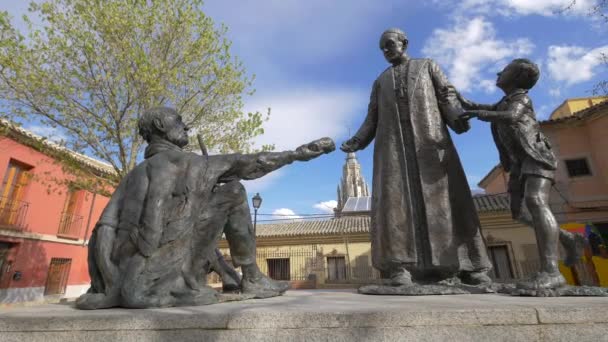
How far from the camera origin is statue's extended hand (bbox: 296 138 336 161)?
2654mm

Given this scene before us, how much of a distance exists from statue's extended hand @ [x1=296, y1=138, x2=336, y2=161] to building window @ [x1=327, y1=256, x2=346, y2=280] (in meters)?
18.3

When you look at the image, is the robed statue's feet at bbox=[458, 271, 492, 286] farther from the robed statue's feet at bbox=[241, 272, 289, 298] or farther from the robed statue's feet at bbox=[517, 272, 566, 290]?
the robed statue's feet at bbox=[241, 272, 289, 298]

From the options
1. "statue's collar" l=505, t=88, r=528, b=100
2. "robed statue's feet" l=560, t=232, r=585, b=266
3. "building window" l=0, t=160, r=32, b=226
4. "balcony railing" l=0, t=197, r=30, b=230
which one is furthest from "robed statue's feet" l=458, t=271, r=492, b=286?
"building window" l=0, t=160, r=32, b=226

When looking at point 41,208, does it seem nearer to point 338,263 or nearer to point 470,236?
point 338,263

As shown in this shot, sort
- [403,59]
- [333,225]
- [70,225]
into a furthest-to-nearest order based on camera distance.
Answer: [333,225]
[70,225]
[403,59]

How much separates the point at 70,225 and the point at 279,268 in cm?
1177

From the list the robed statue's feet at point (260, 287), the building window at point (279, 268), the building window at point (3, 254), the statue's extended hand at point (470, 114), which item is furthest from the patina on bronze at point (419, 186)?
the building window at point (279, 268)

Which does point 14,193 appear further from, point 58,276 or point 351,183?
point 351,183

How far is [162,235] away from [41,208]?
16.4m

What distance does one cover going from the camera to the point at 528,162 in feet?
8.76

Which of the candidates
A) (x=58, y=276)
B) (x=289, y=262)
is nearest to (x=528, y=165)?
(x=58, y=276)

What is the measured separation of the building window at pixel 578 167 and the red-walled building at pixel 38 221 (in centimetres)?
1942

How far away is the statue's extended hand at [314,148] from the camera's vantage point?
2654mm

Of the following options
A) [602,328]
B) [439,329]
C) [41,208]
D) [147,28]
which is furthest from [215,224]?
[41,208]
